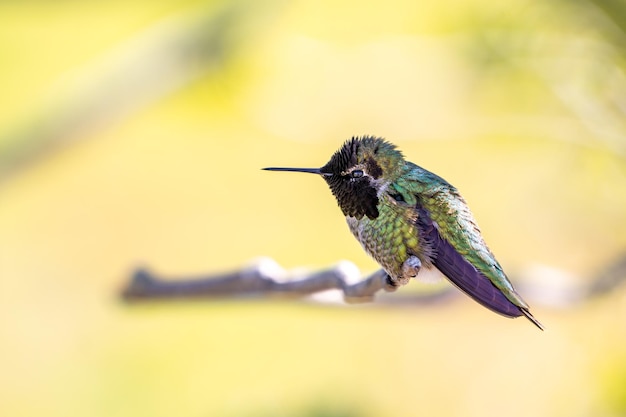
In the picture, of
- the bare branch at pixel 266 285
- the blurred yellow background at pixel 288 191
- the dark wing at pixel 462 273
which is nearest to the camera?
the dark wing at pixel 462 273

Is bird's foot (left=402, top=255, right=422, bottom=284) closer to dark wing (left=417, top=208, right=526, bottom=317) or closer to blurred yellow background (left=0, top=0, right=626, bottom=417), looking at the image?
dark wing (left=417, top=208, right=526, bottom=317)

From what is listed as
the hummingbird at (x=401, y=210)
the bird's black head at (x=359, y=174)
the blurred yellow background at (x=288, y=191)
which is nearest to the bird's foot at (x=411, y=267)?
the hummingbird at (x=401, y=210)

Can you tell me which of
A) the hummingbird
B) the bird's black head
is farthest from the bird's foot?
the bird's black head

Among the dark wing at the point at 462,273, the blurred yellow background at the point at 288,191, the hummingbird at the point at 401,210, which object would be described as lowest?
the dark wing at the point at 462,273

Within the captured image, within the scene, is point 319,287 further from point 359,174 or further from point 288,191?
point 288,191

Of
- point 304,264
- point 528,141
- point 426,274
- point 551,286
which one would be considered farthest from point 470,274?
point 304,264

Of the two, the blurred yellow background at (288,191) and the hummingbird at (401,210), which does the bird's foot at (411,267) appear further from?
the blurred yellow background at (288,191)

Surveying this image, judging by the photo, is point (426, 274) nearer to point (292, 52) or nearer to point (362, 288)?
point (362, 288)
